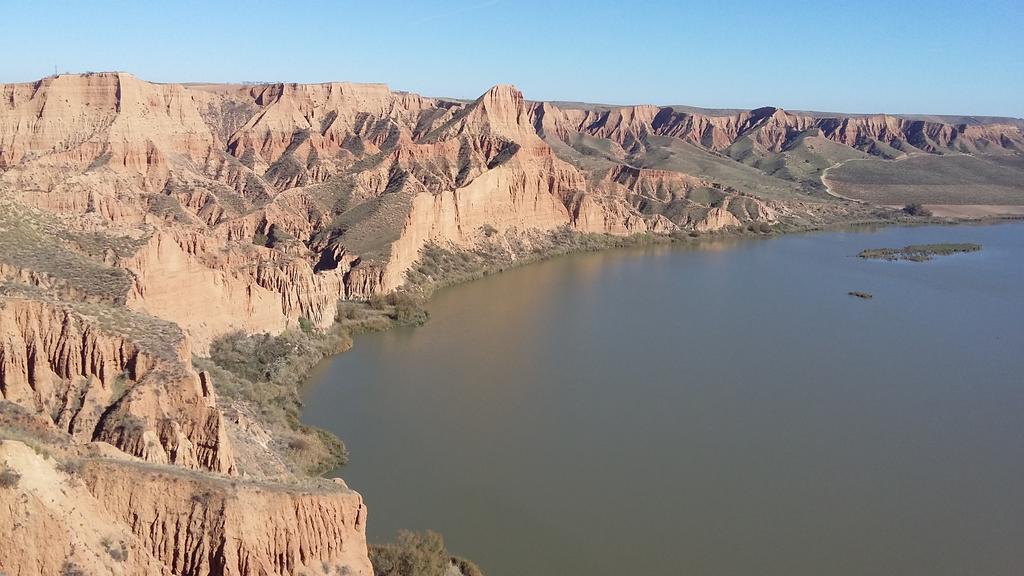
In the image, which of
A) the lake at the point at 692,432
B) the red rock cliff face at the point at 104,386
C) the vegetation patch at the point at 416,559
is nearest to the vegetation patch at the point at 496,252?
the lake at the point at 692,432

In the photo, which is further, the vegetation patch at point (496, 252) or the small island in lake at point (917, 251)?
the small island in lake at point (917, 251)

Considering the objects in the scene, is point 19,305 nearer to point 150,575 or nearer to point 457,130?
point 150,575

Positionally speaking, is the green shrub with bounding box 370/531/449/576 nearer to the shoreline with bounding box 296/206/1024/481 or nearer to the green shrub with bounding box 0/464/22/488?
the shoreline with bounding box 296/206/1024/481

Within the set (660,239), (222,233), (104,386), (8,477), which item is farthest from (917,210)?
(8,477)

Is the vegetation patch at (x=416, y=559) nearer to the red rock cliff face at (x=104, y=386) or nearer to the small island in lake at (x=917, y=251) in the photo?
the red rock cliff face at (x=104, y=386)

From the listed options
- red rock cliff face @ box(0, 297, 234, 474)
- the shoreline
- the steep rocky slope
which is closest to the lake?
the shoreline

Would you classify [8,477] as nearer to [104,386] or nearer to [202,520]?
[202,520]
